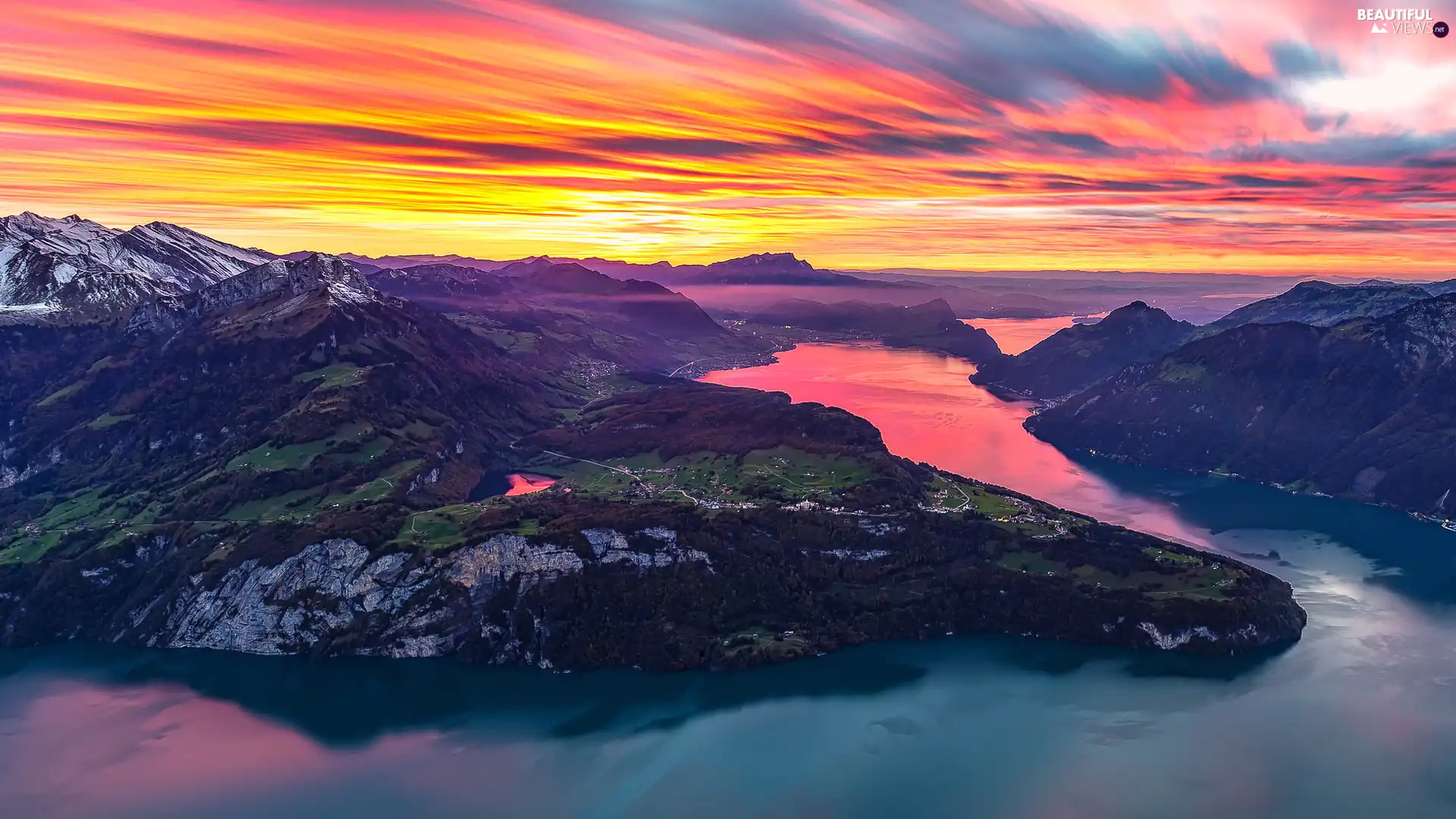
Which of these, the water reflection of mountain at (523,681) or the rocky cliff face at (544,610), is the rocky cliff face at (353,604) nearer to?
the rocky cliff face at (544,610)

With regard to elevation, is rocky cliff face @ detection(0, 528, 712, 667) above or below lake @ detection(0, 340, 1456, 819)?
above

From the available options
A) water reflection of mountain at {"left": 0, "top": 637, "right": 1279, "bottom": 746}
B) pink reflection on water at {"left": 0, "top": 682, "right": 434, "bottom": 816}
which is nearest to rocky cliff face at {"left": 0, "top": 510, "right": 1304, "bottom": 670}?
water reflection of mountain at {"left": 0, "top": 637, "right": 1279, "bottom": 746}

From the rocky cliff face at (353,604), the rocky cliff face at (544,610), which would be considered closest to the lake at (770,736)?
the rocky cliff face at (544,610)

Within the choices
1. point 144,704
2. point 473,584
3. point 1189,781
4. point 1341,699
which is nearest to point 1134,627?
point 1341,699

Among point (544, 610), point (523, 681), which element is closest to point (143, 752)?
point (523, 681)

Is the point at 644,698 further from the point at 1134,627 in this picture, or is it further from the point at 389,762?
the point at 1134,627

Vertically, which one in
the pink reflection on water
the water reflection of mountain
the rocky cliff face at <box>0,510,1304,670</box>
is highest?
the rocky cliff face at <box>0,510,1304,670</box>

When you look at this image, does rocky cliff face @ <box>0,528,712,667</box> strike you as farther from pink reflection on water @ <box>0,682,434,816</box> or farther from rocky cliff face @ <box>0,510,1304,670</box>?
pink reflection on water @ <box>0,682,434,816</box>

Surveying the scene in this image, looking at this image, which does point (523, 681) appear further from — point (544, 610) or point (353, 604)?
point (353, 604)
